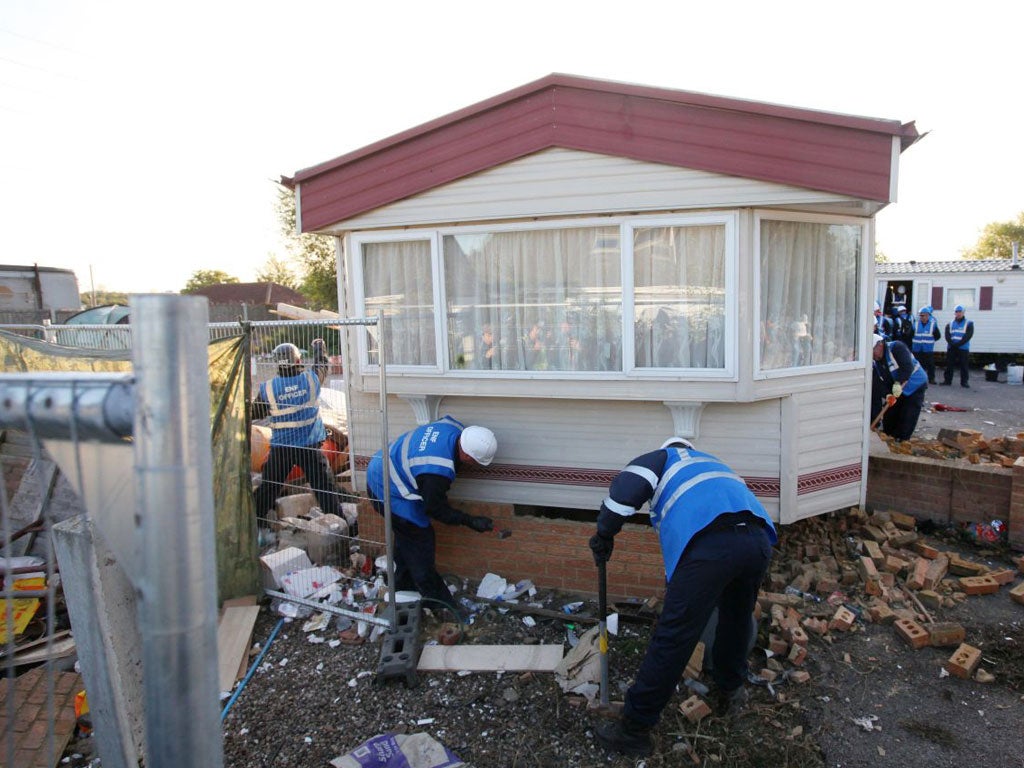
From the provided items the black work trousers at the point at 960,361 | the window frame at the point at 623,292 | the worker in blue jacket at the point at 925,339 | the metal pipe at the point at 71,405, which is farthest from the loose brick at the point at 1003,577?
the black work trousers at the point at 960,361

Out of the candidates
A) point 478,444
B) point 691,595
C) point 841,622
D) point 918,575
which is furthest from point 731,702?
point 478,444

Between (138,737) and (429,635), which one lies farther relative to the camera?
(429,635)

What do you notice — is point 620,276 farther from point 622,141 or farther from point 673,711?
point 673,711

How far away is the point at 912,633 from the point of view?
428 cm

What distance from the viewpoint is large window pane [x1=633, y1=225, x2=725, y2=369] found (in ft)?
16.4

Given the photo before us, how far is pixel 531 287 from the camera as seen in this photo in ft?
17.8

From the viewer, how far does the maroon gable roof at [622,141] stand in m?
4.58

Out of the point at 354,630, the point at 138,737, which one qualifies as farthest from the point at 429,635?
the point at 138,737

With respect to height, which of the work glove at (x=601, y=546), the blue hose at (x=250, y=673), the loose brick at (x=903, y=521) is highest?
the work glove at (x=601, y=546)

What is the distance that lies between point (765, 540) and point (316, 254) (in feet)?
99.9

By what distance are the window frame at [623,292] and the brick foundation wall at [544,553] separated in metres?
1.11

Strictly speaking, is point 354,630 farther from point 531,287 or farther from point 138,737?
point 531,287

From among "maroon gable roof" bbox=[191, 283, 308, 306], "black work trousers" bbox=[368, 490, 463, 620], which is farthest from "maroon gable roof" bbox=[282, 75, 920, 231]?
"maroon gable roof" bbox=[191, 283, 308, 306]

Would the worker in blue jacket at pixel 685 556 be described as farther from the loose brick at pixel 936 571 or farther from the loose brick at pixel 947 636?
the loose brick at pixel 936 571
